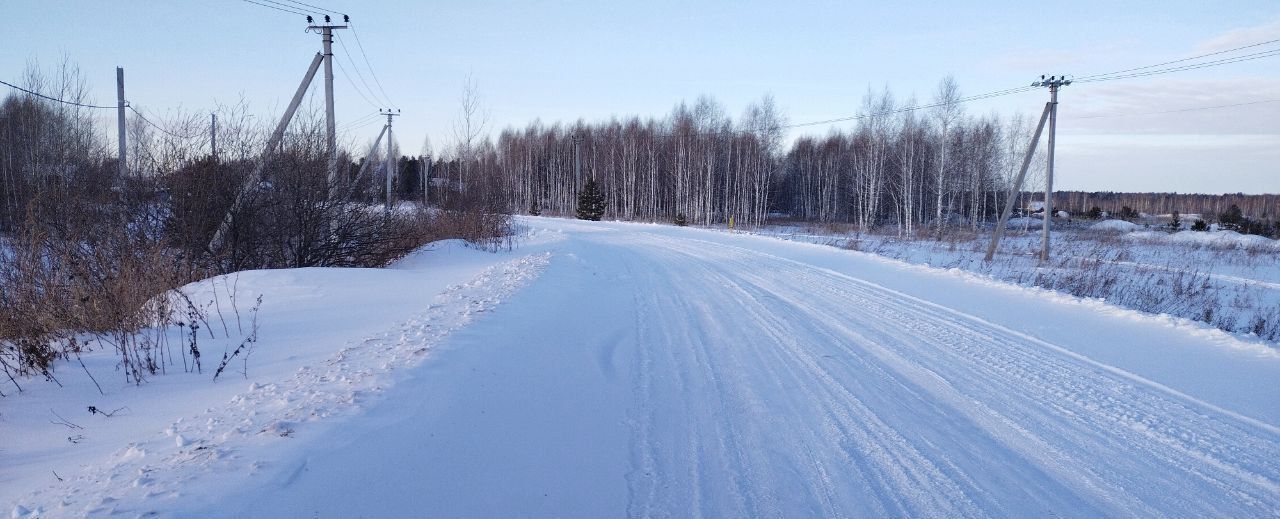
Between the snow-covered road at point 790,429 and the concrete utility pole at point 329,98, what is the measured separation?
8484 millimetres

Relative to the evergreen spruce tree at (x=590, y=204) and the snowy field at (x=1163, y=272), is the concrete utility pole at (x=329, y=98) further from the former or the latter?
the evergreen spruce tree at (x=590, y=204)

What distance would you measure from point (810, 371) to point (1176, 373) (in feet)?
11.8

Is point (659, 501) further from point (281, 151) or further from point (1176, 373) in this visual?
point (281, 151)

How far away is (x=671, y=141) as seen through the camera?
192ft

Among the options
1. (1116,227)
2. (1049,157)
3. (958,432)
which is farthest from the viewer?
(1116,227)

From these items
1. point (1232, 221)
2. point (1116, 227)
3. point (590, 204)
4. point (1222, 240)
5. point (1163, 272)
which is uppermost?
point (590, 204)

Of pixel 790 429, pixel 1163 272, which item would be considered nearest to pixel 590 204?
pixel 1163 272

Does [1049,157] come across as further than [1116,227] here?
No

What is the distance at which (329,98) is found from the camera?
15281 mm

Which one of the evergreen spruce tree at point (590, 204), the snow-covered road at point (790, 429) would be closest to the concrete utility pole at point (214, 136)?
the snow-covered road at point (790, 429)

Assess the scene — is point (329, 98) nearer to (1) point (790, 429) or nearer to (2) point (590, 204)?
(1) point (790, 429)

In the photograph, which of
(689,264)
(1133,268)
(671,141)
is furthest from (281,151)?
(671,141)

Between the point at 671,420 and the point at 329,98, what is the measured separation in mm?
13840

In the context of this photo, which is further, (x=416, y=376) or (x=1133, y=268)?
(x=1133, y=268)
